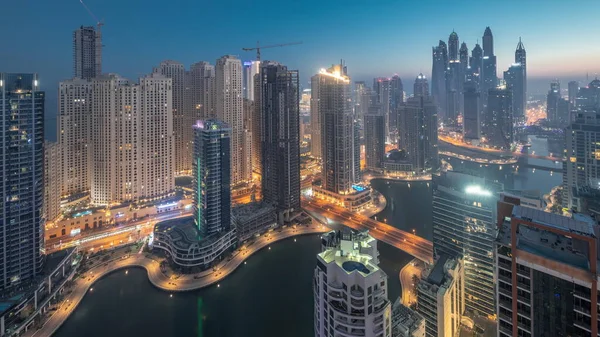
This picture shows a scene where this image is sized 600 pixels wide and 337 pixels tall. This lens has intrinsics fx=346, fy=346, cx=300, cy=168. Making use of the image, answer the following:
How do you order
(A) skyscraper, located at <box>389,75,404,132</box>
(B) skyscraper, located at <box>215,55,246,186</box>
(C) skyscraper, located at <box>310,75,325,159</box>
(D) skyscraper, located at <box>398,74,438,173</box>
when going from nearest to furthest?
1. (B) skyscraper, located at <box>215,55,246,186</box>
2. (D) skyscraper, located at <box>398,74,438,173</box>
3. (C) skyscraper, located at <box>310,75,325,159</box>
4. (A) skyscraper, located at <box>389,75,404,132</box>

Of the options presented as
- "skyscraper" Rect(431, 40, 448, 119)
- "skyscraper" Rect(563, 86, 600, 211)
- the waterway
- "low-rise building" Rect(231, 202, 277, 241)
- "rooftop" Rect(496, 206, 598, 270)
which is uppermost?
"skyscraper" Rect(431, 40, 448, 119)

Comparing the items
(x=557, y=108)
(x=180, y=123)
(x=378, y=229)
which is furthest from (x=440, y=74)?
(x=378, y=229)

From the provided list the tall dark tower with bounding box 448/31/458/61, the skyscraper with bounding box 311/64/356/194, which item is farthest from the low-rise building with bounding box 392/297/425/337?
the tall dark tower with bounding box 448/31/458/61

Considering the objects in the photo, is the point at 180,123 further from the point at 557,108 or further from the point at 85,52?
the point at 557,108

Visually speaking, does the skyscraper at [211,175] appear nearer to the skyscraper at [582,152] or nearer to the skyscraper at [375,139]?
the skyscraper at [582,152]

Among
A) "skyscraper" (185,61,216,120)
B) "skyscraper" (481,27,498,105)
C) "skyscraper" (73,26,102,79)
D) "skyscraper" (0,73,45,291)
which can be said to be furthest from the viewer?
"skyscraper" (481,27,498,105)

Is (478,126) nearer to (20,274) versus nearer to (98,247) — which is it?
(98,247)

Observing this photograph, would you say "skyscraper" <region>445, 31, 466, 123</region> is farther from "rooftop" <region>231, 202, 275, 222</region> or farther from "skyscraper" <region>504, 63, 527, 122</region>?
"rooftop" <region>231, 202, 275, 222</region>

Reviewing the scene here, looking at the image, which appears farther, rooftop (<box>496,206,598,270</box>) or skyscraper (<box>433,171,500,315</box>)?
skyscraper (<box>433,171,500,315</box>)
